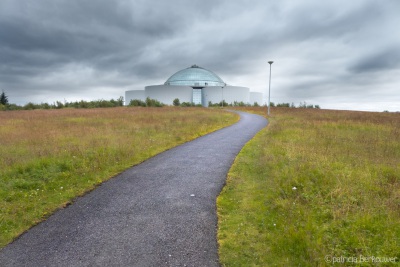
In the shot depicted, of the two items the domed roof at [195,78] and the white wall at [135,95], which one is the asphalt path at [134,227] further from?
the domed roof at [195,78]

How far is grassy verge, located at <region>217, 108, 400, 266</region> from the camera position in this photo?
453 centimetres

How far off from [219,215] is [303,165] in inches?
150

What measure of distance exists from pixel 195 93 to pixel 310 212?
95611mm

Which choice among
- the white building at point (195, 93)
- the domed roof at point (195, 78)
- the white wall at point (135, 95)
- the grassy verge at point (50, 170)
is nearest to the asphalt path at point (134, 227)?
the grassy verge at point (50, 170)

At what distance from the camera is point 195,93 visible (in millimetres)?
99750

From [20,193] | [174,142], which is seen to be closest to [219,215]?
[20,193]

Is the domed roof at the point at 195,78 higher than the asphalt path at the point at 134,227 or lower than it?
higher

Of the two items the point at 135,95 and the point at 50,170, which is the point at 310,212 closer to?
the point at 50,170

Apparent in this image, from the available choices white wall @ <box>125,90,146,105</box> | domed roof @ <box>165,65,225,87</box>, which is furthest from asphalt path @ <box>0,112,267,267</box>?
domed roof @ <box>165,65,225,87</box>

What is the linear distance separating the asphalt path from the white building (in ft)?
262

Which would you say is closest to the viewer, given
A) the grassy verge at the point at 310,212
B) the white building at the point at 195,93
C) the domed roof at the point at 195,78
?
the grassy verge at the point at 310,212

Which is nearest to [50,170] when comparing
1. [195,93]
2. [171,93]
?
[171,93]

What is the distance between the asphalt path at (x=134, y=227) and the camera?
471 centimetres

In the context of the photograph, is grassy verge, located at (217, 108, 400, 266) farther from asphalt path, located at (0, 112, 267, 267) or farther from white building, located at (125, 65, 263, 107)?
white building, located at (125, 65, 263, 107)
